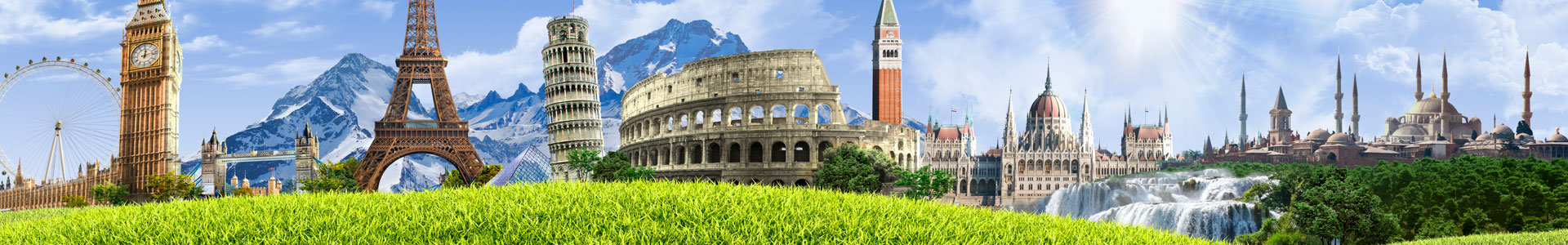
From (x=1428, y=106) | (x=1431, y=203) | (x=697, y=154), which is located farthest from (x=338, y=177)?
(x=1428, y=106)

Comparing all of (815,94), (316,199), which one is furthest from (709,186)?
(815,94)

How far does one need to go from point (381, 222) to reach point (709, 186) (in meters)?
6.19

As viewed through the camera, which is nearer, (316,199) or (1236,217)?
(316,199)

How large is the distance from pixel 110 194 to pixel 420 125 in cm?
2760

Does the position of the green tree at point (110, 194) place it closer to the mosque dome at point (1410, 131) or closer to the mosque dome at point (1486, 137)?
the mosque dome at point (1486, 137)

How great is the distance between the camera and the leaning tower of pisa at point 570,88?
90375 millimetres

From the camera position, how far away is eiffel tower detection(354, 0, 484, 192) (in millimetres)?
98375

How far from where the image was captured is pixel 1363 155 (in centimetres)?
13925

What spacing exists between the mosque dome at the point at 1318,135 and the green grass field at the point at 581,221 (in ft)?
600

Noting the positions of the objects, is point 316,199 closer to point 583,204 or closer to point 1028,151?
point 583,204

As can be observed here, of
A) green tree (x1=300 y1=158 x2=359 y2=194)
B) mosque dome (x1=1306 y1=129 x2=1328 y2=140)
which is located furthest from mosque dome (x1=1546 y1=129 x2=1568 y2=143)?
green tree (x1=300 y1=158 x2=359 y2=194)

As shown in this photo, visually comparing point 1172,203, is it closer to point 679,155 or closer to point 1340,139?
point 679,155

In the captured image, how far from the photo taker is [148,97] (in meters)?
82.2

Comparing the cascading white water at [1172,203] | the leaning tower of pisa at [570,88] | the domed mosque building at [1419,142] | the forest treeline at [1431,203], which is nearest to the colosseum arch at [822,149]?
the cascading white water at [1172,203]
